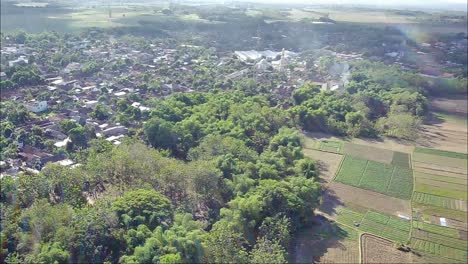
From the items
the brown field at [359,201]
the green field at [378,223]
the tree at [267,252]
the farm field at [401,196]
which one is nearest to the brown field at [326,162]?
the farm field at [401,196]

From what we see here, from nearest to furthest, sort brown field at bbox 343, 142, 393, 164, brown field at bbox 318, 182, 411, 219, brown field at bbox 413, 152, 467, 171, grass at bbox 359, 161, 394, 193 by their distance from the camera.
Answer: brown field at bbox 318, 182, 411, 219, grass at bbox 359, 161, 394, 193, brown field at bbox 413, 152, 467, 171, brown field at bbox 343, 142, 393, 164

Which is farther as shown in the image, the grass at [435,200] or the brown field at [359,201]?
the grass at [435,200]

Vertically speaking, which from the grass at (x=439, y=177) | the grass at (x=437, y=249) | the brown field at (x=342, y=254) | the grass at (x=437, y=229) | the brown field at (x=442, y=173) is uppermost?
the brown field at (x=442, y=173)

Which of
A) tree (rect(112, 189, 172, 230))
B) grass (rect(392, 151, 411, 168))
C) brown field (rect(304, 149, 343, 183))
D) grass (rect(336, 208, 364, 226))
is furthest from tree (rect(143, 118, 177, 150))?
grass (rect(392, 151, 411, 168))

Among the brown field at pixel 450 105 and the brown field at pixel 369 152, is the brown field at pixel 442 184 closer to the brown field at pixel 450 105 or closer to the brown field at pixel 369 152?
the brown field at pixel 369 152

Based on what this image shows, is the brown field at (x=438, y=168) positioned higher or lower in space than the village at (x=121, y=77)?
lower

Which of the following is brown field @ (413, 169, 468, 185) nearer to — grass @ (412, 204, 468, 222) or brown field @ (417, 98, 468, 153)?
grass @ (412, 204, 468, 222)

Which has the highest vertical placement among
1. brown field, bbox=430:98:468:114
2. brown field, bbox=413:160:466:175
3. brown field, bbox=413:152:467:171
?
brown field, bbox=430:98:468:114
